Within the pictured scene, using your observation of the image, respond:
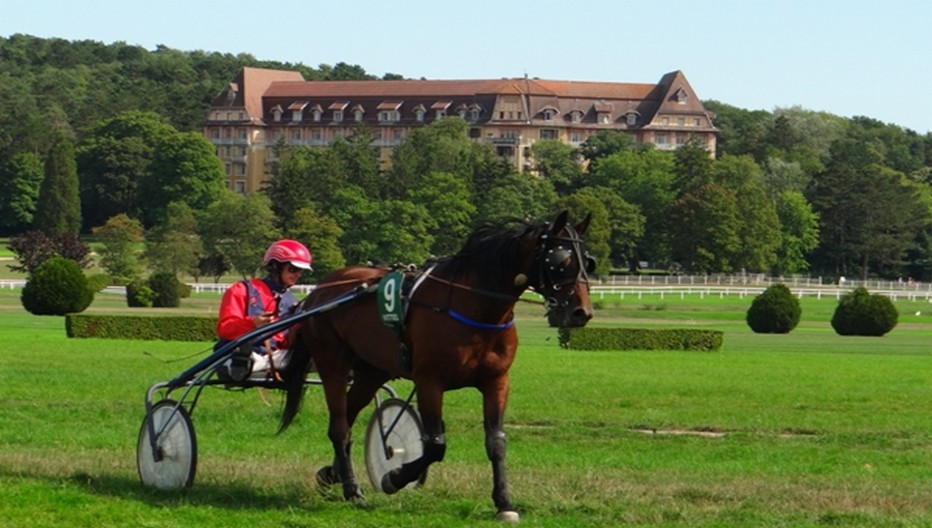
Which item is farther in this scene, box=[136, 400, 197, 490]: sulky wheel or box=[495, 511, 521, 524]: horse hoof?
box=[136, 400, 197, 490]: sulky wheel

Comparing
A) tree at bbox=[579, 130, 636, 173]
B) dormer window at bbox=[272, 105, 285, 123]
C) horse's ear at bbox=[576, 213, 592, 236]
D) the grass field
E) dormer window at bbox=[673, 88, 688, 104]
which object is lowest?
the grass field

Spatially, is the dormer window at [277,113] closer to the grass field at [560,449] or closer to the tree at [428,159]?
the tree at [428,159]

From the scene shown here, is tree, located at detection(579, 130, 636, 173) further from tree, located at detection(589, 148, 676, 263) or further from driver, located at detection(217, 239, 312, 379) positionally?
driver, located at detection(217, 239, 312, 379)

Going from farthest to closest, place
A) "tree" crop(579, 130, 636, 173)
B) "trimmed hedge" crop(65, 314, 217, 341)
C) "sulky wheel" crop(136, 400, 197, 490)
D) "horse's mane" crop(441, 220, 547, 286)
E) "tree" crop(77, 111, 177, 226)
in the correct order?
"tree" crop(579, 130, 636, 173), "tree" crop(77, 111, 177, 226), "trimmed hedge" crop(65, 314, 217, 341), "sulky wheel" crop(136, 400, 197, 490), "horse's mane" crop(441, 220, 547, 286)

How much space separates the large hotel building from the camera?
177875mm

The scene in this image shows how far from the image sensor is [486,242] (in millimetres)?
11117

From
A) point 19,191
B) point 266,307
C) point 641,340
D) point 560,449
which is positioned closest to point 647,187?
point 19,191

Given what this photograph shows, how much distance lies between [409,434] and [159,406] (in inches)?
67.0

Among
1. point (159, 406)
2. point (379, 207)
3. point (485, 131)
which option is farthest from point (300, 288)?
point (485, 131)

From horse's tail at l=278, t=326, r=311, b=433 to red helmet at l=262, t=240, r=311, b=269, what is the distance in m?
0.46

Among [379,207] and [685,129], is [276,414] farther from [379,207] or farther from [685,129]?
[685,129]

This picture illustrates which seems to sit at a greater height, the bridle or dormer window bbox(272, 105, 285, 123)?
dormer window bbox(272, 105, 285, 123)

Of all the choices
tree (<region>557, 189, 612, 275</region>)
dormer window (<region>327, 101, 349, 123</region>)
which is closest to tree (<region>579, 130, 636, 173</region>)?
dormer window (<region>327, 101, 349, 123</region>)

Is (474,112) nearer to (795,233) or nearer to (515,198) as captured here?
(515,198)
